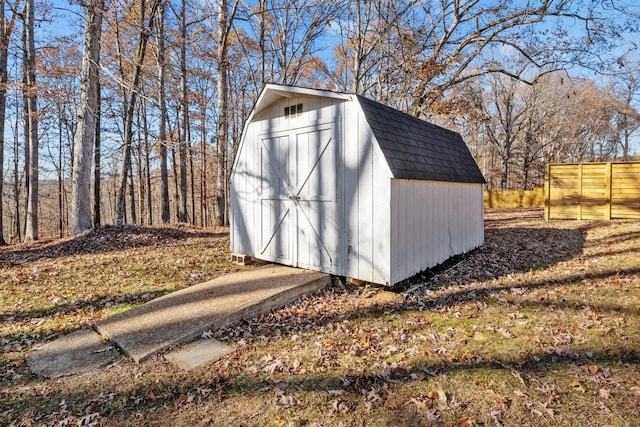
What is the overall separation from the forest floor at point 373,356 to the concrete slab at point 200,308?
19 cm

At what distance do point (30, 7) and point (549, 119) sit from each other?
32.9 meters

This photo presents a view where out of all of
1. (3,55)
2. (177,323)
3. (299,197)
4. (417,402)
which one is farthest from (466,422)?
(3,55)

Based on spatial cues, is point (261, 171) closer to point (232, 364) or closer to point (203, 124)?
point (232, 364)

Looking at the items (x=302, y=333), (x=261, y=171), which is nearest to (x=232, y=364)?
(x=302, y=333)

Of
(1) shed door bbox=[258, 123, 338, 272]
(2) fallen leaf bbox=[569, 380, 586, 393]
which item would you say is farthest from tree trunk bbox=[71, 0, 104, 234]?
(2) fallen leaf bbox=[569, 380, 586, 393]

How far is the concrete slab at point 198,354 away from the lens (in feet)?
12.2

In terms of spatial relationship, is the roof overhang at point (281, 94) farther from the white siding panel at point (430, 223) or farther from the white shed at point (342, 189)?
the white siding panel at point (430, 223)

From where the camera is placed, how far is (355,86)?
15148mm

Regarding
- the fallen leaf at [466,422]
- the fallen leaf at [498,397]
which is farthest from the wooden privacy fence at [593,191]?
the fallen leaf at [466,422]

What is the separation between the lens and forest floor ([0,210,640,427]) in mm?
2916

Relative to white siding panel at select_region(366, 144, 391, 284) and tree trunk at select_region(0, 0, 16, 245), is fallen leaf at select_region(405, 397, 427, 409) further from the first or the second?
tree trunk at select_region(0, 0, 16, 245)

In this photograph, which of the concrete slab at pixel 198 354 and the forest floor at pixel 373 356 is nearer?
the forest floor at pixel 373 356

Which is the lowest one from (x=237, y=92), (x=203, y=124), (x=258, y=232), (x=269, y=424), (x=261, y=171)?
(x=269, y=424)

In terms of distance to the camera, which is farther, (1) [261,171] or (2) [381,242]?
(1) [261,171]
